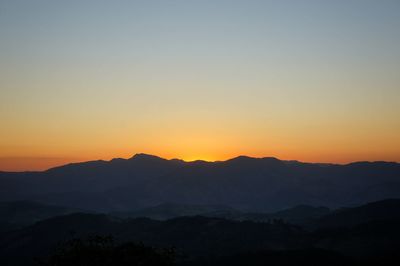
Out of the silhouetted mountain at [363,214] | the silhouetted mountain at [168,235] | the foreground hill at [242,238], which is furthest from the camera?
the silhouetted mountain at [363,214]

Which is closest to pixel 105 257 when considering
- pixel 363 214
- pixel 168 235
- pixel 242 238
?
pixel 242 238

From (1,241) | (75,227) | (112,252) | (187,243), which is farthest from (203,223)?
(112,252)

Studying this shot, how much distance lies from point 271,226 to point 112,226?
65.9 metres

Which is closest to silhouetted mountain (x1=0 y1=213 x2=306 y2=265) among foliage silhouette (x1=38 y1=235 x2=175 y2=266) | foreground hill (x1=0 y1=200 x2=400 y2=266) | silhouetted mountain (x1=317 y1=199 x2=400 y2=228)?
foreground hill (x1=0 y1=200 x2=400 y2=266)

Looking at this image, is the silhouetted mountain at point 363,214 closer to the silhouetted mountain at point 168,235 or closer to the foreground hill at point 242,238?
the foreground hill at point 242,238

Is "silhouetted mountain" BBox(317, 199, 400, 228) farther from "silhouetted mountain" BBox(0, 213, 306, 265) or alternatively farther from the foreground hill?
"silhouetted mountain" BBox(0, 213, 306, 265)

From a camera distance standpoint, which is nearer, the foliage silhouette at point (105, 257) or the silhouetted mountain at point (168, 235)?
the foliage silhouette at point (105, 257)

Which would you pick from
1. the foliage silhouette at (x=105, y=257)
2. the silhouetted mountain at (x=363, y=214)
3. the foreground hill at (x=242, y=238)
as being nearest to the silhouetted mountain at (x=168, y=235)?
the foreground hill at (x=242, y=238)

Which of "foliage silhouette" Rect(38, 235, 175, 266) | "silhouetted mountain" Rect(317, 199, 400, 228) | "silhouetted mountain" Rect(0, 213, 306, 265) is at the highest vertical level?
"foliage silhouette" Rect(38, 235, 175, 266)

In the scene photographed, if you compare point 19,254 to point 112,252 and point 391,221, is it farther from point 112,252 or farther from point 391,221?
point 112,252

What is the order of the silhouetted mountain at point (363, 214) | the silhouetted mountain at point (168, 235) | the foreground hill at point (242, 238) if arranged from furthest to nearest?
1. the silhouetted mountain at point (363, 214)
2. the silhouetted mountain at point (168, 235)
3. the foreground hill at point (242, 238)

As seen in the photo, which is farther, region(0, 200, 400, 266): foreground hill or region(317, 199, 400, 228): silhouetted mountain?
region(317, 199, 400, 228): silhouetted mountain

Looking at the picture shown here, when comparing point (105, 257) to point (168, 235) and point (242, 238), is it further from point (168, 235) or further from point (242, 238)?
point (168, 235)

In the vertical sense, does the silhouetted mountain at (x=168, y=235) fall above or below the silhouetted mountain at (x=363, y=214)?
below
